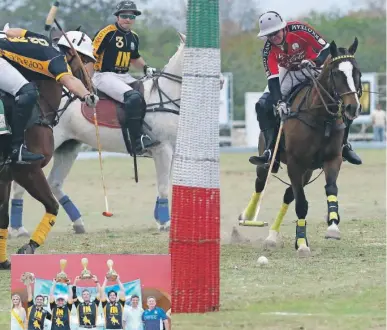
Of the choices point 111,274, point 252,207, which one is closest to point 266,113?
point 252,207

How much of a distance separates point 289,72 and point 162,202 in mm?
3019

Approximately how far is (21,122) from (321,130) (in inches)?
140

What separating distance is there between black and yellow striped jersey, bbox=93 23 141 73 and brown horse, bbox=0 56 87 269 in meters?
4.00

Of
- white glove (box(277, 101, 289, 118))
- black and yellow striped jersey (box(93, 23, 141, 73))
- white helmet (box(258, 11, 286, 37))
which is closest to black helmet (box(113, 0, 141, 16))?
black and yellow striped jersey (box(93, 23, 141, 73))

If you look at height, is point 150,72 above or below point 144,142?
above

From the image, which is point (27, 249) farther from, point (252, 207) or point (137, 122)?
point (137, 122)

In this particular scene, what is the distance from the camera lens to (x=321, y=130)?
14.0 m

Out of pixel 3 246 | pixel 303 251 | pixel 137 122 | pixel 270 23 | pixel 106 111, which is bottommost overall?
pixel 303 251

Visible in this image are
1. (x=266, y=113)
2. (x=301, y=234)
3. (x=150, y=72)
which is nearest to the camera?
(x=301, y=234)

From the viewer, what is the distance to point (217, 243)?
9.55 meters

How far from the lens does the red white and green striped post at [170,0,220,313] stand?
30.6 ft

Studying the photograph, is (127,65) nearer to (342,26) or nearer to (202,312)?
(202,312)

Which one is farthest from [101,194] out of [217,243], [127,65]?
[217,243]

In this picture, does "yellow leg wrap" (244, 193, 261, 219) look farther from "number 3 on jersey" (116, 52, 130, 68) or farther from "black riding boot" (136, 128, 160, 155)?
"number 3 on jersey" (116, 52, 130, 68)
